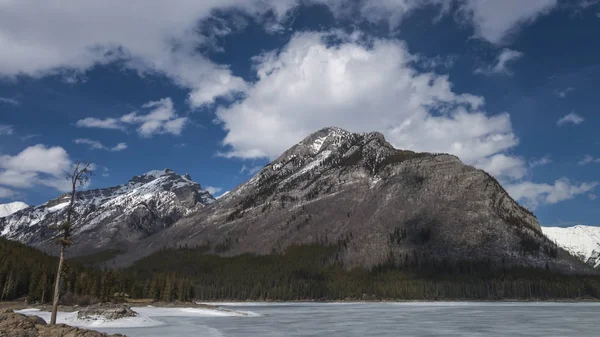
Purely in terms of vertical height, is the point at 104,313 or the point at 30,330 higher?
the point at 30,330

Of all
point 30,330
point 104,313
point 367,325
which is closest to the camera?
point 30,330

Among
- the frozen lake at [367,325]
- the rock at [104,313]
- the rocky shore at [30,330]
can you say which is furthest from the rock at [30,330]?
the rock at [104,313]

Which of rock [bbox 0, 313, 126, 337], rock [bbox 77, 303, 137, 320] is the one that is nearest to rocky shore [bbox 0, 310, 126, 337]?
rock [bbox 0, 313, 126, 337]

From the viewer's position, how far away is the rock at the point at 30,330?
27812mm

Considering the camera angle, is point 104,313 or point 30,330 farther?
point 104,313

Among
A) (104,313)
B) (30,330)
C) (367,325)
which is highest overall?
(30,330)

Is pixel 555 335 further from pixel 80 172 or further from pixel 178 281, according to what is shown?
pixel 178 281

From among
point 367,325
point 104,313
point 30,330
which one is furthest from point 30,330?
point 367,325

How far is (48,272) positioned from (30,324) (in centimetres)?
12795

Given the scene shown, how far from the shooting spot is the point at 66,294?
130 metres

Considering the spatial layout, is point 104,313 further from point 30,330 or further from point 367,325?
point 30,330

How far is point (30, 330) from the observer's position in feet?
95.6

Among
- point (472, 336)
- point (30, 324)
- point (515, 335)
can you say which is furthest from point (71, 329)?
point (515, 335)

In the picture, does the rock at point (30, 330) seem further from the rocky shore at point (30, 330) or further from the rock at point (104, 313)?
the rock at point (104, 313)
